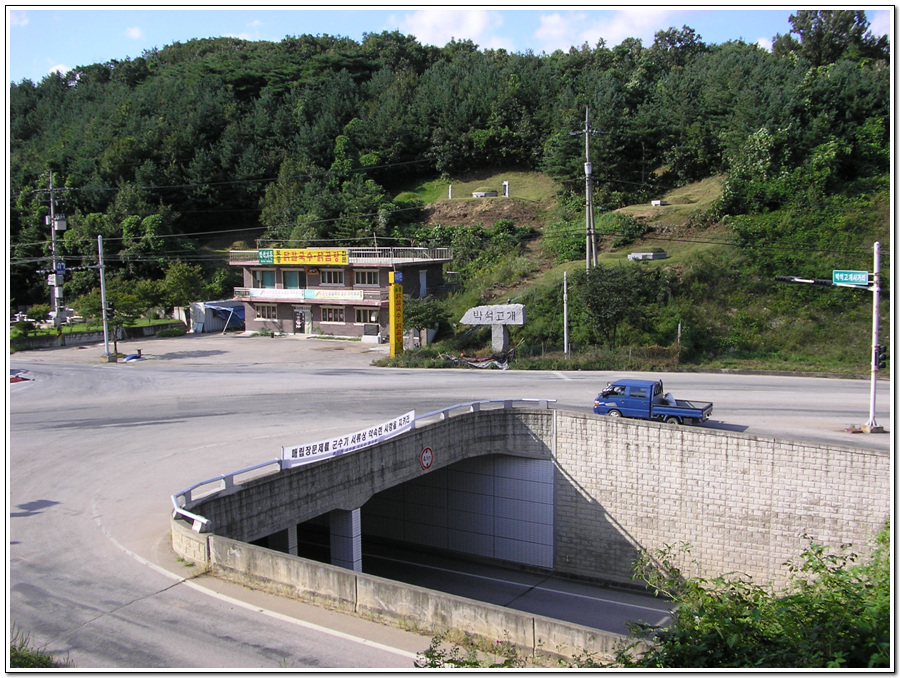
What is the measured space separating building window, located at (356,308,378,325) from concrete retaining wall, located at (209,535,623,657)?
35.9m

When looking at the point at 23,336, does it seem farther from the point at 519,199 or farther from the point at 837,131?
the point at 837,131

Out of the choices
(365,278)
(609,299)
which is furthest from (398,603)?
(365,278)

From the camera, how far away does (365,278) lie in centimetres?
5025

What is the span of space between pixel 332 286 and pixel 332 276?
75 cm

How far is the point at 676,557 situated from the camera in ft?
80.3

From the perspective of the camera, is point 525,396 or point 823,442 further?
point 525,396

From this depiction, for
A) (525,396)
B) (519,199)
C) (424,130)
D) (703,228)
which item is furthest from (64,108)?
(525,396)

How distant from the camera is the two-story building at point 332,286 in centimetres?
4884

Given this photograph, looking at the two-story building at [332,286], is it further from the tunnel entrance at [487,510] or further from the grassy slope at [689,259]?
the tunnel entrance at [487,510]

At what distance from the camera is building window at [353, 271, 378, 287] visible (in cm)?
4984

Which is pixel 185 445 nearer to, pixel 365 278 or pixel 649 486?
pixel 649 486

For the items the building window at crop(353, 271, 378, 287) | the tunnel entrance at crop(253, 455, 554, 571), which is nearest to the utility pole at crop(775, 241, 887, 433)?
the tunnel entrance at crop(253, 455, 554, 571)

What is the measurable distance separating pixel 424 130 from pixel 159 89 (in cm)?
3623

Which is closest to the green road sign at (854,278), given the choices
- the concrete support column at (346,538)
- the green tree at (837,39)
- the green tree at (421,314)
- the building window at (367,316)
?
the concrete support column at (346,538)
